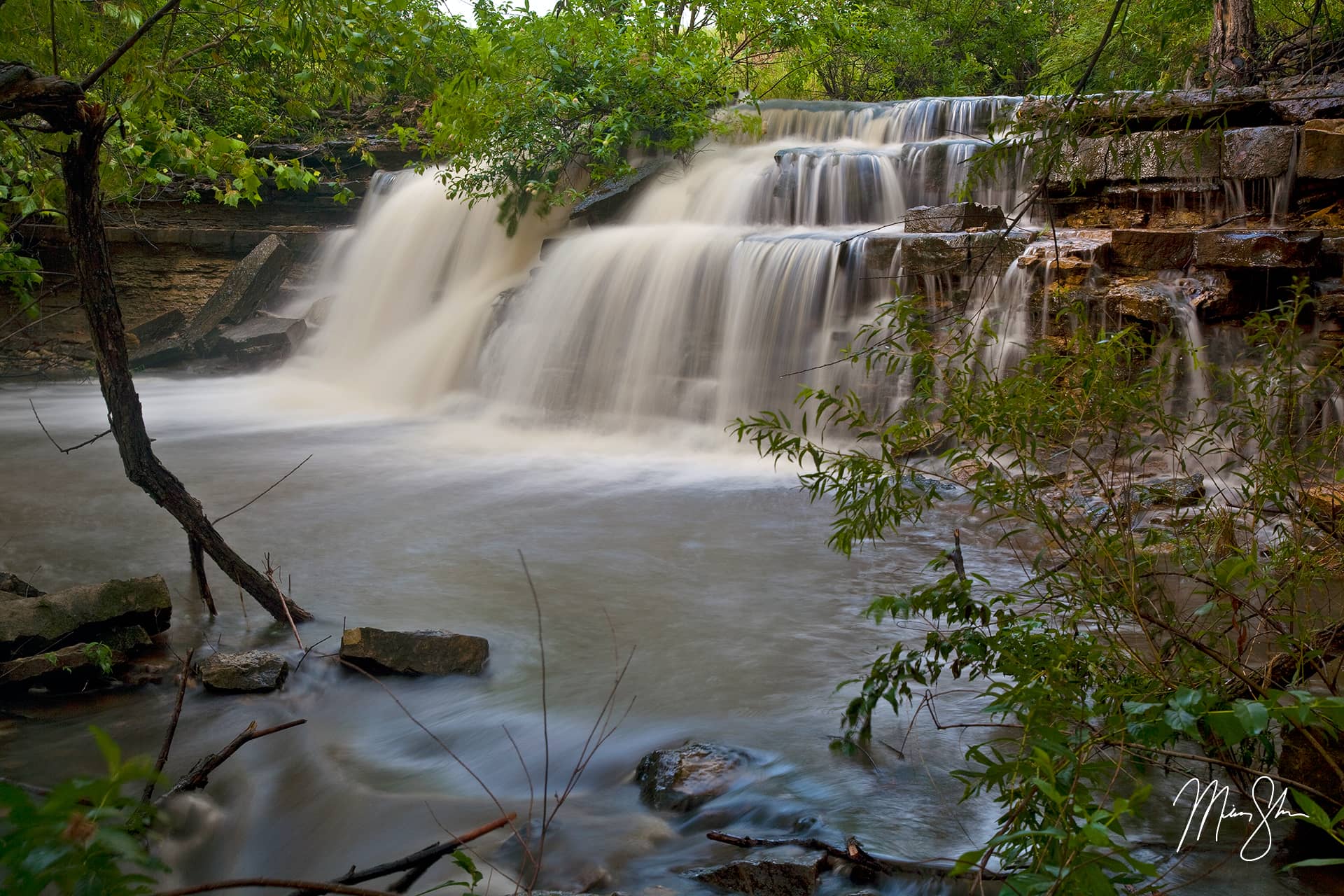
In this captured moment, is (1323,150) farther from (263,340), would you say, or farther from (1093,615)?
(263,340)

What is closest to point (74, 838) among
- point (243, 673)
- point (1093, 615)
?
point (1093, 615)

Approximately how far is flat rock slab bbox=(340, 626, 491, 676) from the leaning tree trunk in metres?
10.8

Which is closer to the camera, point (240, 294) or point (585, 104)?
point (585, 104)

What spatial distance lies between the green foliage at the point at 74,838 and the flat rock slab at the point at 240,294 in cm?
1579

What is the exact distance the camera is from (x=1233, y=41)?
469 inches

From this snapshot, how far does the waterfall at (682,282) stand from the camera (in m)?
10.5

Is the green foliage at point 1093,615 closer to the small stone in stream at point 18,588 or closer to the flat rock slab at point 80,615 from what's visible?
the flat rock slab at point 80,615

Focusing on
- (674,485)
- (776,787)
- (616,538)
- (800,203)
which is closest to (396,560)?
(616,538)

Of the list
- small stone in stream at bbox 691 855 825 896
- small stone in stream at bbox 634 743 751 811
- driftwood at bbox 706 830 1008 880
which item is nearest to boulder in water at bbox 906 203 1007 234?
small stone in stream at bbox 634 743 751 811

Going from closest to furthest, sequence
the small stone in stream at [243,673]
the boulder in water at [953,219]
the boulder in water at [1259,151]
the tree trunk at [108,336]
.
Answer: the tree trunk at [108,336], the small stone in stream at [243,673], the boulder in water at [1259,151], the boulder in water at [953,219]

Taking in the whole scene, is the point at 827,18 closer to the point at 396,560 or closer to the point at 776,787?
the point at 396,560

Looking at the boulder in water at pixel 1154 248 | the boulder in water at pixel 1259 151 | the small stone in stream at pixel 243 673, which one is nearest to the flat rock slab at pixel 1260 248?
the boulder in water at pixel 1154 248

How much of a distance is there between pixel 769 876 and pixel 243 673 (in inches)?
104

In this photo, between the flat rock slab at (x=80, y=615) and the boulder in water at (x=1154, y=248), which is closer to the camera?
the flat rock slab at (x=80, y=615)
